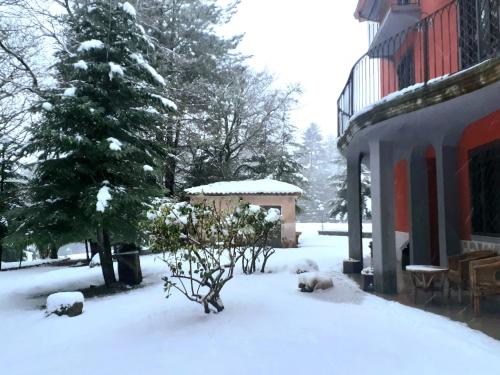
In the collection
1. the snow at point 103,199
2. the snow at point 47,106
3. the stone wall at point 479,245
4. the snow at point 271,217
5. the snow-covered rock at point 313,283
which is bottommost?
the snow-covered rock at point 313,283

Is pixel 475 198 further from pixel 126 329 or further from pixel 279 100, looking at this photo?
pixel 279 100

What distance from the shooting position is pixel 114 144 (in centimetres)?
889

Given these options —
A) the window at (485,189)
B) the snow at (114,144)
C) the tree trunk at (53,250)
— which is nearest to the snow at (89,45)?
the snow at (114,144)

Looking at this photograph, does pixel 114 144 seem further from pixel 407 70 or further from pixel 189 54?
pixel 189 54

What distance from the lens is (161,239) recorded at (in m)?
5.86

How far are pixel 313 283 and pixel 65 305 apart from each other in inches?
181

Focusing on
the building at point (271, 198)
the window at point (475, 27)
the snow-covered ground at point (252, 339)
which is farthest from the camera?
the building at point (271, 198)

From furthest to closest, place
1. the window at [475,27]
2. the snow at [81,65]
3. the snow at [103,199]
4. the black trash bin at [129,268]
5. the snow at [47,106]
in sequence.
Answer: the black trash bin at [129,268], the snow at [81,65], the snow at [47,106], the snow at [103,199], the window at [475,27]

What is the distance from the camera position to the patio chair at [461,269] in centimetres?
632

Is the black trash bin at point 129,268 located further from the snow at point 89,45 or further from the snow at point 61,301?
the snow at point 89,45

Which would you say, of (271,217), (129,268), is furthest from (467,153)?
(129,268)

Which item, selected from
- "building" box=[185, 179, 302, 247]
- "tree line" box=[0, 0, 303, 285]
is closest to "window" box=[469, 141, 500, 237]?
"tree line" box=[0, 0, 303, 285]

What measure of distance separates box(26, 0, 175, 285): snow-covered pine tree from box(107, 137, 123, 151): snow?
0.02 m

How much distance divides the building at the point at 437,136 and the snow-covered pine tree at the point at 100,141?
17.2ft
